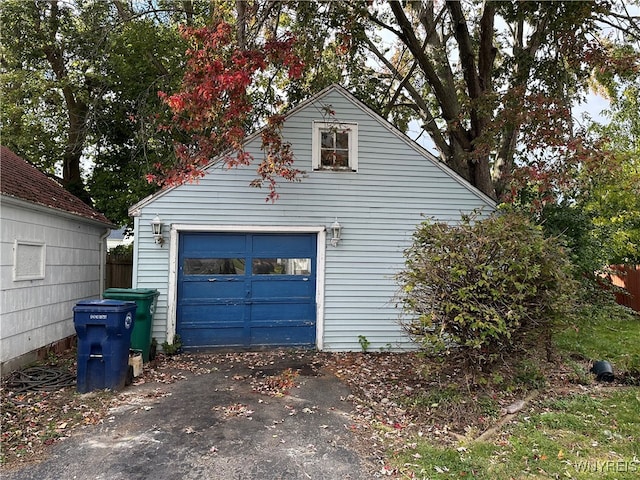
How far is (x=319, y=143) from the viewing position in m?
7.76

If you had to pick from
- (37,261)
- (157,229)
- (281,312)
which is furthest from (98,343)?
(281,312)

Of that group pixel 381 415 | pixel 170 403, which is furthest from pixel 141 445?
pixel 381 415

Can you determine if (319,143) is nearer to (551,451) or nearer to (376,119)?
(376,119)

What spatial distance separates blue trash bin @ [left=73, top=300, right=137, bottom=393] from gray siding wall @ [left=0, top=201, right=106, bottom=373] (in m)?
1.49

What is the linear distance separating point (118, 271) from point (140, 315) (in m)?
5.50

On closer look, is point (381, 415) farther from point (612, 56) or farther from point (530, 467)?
point (612, 56)

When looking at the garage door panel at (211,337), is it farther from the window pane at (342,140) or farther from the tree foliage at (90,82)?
the tree foliage at (90,82)

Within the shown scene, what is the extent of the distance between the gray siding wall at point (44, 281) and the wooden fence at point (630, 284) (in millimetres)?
14226

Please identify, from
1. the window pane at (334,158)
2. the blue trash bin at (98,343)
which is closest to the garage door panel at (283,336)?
the blue trash bin at (98,343)

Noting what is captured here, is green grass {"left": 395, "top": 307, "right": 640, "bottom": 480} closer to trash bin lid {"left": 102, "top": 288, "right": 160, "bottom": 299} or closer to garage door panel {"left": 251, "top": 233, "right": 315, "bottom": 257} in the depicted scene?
garage door panel {"left": 251, "top": 233, "right": 315, "bottom": 257}

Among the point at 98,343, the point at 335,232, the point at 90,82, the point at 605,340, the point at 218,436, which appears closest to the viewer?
the point at 218,436

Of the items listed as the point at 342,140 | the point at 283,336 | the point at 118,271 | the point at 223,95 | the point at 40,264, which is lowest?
the point at 283,336

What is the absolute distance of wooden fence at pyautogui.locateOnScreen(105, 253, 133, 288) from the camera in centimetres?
1129

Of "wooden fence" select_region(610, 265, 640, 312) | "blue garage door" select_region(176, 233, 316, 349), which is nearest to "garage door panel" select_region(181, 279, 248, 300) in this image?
"blue garage door" select_region(176, 233, 316, 349)
